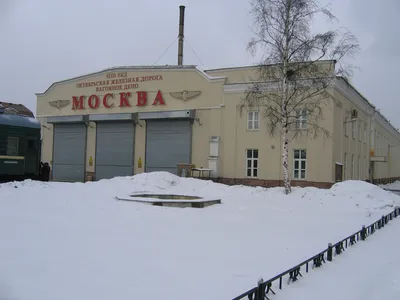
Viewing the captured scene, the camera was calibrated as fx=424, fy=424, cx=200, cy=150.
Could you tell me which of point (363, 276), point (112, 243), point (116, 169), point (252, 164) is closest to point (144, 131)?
point (116, 169)

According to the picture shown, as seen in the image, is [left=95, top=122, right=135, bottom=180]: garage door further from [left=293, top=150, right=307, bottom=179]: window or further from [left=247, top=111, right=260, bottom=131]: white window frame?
[left=293, top=150, right=307, bottom=179]: window

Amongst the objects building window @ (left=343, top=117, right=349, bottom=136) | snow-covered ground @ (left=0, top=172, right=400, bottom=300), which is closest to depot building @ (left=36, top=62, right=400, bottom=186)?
building window @ (left=343, top=117, right=349, bottom=136)

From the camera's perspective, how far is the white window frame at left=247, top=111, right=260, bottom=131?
27.5 meters

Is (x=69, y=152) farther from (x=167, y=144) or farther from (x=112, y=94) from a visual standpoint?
(x=167, y=144)

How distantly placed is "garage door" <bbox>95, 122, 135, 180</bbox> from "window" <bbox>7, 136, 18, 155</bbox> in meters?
11.4

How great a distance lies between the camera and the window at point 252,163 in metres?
27.5

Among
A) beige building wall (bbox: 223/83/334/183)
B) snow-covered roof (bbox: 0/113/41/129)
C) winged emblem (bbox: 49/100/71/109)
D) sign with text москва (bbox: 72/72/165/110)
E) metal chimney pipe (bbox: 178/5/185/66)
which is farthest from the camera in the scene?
metal chimney pipe (bbox: 178/5/185/66)

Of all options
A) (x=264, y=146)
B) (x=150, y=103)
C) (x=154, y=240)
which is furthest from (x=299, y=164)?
(x=154, y=240)

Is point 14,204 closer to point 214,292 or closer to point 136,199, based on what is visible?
point 136,199

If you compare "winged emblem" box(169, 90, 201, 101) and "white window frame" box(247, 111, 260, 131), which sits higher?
"winged emblem" box(169, 90, 201, 101)

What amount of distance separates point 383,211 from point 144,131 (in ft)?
61.7

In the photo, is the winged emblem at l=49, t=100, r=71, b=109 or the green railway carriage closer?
the green railway carriage

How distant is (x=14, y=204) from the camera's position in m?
14.2

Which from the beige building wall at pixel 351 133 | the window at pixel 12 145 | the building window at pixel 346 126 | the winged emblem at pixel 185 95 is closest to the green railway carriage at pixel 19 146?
the window at pixel 12 145
